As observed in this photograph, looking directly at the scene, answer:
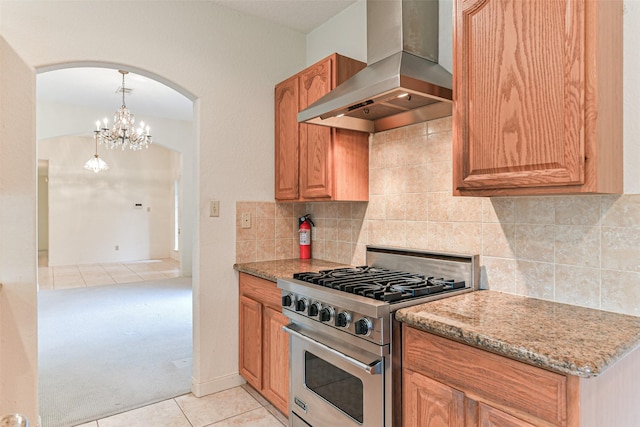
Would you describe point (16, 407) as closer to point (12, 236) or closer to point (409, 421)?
point (12, 236)

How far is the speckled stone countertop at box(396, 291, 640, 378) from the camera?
1009 mm

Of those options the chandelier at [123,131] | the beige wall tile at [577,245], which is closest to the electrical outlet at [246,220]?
the beige wall tile at [577,245]

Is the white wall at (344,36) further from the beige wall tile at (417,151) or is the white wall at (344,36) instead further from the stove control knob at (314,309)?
the stove control knob at (314,309)

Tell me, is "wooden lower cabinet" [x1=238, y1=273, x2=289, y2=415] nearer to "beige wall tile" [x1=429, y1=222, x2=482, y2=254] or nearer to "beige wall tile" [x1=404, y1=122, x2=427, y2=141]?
"beige wall tile" [x1=429, y1=222, x2=482, y2=254]

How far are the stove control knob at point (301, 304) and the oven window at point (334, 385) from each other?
237mm

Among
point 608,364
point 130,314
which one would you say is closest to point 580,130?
point 608,364

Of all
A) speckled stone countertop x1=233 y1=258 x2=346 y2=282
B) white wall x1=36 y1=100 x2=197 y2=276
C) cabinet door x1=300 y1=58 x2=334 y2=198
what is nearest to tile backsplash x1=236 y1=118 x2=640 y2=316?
speckled stone countertop x1=233 y1=258 x2=346 y2=282

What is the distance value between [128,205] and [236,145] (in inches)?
309

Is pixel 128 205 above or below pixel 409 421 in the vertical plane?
above

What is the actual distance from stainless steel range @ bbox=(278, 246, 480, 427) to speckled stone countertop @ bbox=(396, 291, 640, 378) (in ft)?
0.42

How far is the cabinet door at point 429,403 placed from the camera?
4.18 feet

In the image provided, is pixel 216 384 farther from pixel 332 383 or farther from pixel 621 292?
pixel 621 292

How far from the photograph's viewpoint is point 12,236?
6.54 ft

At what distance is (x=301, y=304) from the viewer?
1.92m
